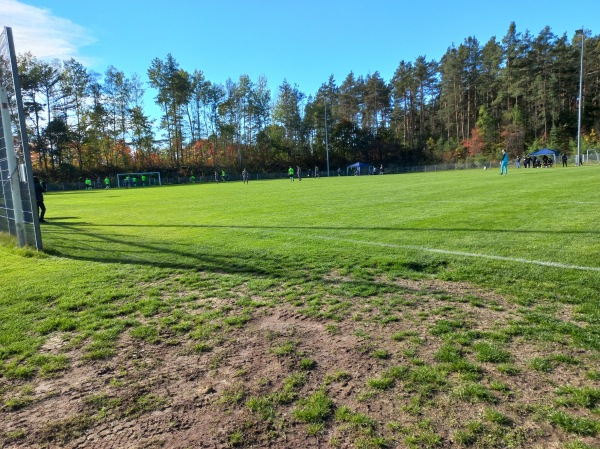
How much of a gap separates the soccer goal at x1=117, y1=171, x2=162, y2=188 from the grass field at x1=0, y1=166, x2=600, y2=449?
190ft

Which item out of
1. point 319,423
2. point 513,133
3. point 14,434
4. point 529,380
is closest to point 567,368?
point 529,380

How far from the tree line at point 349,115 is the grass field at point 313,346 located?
65.9 m

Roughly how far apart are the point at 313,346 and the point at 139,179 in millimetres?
67811

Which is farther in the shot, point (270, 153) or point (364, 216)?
point (270, 153)

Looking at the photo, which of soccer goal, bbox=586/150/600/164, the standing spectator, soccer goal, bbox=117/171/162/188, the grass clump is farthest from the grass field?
soccer goal, bbox=117/171/162/188

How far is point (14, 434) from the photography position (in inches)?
98.7

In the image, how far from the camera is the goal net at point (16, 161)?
8.10m

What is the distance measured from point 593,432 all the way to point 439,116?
306ft

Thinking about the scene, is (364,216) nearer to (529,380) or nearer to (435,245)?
(435,245)

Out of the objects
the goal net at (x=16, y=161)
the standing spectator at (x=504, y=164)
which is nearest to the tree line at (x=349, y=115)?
the standing spectator at (x=504, y=164)

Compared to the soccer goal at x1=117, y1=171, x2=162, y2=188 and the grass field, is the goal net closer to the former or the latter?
the grass field

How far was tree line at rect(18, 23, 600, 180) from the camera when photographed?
218 feet

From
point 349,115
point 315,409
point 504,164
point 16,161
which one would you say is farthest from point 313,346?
point 349,115

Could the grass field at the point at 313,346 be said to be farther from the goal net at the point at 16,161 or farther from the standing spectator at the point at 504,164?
the standing spectator at the point at 504,164
